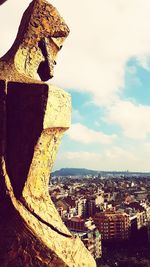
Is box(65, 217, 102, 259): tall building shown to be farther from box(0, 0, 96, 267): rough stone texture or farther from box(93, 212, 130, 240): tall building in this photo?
box(0, 0, 96, 267): rough stone texture

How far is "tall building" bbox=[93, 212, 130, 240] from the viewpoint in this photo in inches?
1561

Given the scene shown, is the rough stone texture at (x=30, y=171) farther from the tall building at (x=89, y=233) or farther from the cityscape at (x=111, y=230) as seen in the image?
the tall building at (x=89, y=233)

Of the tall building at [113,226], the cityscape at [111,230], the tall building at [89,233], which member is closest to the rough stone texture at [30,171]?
the cityscape at [111,230]

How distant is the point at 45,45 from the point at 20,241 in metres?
0.58

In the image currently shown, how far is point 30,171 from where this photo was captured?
45.5 inches

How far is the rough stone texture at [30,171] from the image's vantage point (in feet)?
3.56

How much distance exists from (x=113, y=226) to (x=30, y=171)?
39.7 meters

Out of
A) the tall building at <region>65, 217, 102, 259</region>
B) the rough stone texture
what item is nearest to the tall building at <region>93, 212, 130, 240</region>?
the tall building at <region>65, 217, 102, 259</region>

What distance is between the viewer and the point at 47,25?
4.36ft

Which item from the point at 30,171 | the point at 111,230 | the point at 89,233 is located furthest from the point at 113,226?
the point at 30,171

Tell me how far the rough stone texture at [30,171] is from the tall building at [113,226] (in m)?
39.2

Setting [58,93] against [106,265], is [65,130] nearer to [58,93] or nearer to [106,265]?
[58,93]

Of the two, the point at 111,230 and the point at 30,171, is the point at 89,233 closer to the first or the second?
the point at 111,230

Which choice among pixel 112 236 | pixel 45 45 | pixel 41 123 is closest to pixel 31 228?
pixel 41 123
